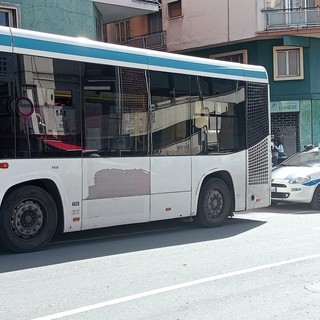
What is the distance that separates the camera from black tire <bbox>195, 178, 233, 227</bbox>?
34.2ft

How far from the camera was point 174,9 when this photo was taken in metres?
28.8

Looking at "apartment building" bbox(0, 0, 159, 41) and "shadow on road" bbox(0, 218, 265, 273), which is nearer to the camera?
"shadow on road" bbox(0, 218, 265, 273)

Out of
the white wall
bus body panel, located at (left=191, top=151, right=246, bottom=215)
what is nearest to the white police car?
bus body panel, located at (left=191, top=151, right=246, bottom=215)

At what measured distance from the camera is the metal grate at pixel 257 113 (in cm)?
1120

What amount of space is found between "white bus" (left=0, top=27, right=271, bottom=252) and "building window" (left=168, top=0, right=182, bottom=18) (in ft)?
60.2

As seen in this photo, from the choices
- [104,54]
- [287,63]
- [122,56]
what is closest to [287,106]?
[287,63]

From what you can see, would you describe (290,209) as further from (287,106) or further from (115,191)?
(287,106)

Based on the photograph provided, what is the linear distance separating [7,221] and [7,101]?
5.55 feet

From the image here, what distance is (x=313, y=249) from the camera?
830cm

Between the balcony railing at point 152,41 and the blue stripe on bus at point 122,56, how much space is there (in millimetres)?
18389

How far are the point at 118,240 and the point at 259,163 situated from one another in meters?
3.82

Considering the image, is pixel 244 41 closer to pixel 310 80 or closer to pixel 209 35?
pixel 209 35

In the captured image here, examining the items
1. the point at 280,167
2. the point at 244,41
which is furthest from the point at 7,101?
the point at 244,41

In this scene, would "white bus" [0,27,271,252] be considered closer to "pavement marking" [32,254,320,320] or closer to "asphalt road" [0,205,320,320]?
"asphalt road" [0,205,320,320]
